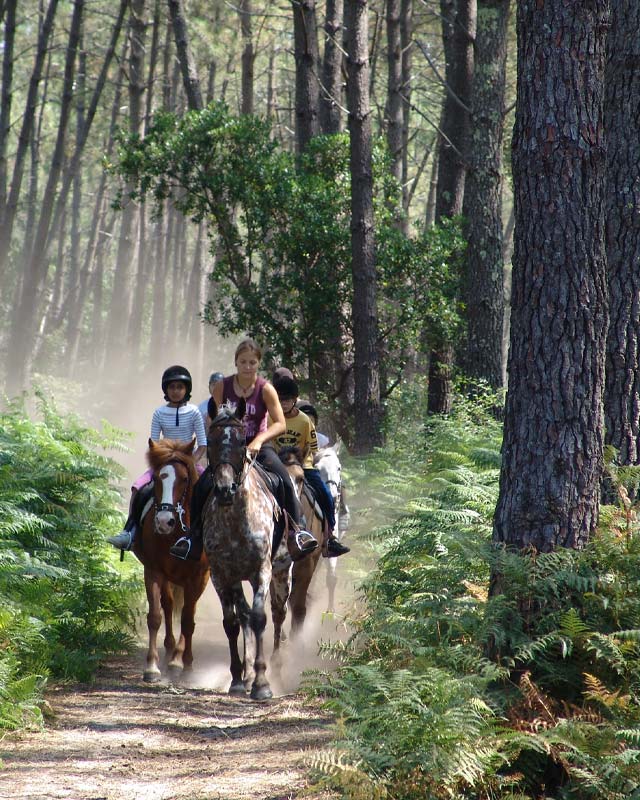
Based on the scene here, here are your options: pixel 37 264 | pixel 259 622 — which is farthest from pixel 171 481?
pixel 37 264

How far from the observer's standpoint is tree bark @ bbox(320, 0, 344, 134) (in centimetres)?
2248

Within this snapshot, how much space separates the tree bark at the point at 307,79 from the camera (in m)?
20.6

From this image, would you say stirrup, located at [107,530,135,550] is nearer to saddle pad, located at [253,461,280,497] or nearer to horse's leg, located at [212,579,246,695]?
horse's leg, located at [212,579,246,695]

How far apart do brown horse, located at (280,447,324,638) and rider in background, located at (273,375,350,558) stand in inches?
6.3

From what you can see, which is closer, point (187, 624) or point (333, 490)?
point (187, 624)

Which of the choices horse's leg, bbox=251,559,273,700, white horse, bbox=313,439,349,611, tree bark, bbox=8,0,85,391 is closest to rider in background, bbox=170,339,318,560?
horse's leg, bbox=251,559,273,700

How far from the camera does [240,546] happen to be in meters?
8.73

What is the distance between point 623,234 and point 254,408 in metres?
3.69

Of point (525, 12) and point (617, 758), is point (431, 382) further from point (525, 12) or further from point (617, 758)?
point (617, 758)

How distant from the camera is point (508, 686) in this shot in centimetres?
599

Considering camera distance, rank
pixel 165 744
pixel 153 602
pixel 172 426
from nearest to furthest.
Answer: pixel 165 744
pixel 153 602
pixel 172 426

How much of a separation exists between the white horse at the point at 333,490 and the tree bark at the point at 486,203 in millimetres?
4795

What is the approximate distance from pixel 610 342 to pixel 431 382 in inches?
416

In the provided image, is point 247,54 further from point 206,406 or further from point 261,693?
point 261,693
